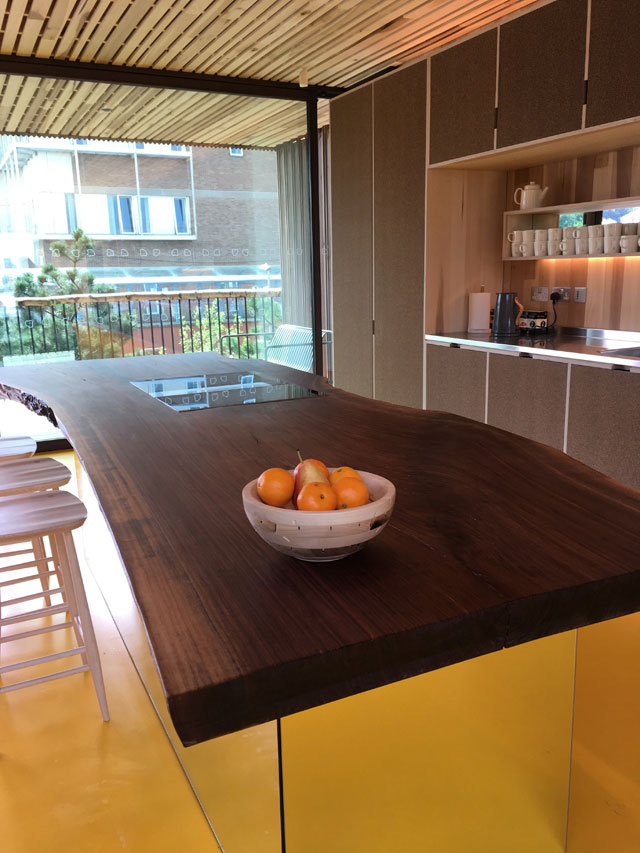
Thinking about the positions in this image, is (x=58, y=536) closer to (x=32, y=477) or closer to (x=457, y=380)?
(x=32, y=477)

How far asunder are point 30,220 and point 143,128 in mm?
1018

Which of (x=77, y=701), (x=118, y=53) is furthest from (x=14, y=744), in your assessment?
(x=118, y=53)

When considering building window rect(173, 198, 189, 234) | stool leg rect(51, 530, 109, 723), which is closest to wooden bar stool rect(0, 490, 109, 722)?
stool leg rect(51, 530, 109, 723)

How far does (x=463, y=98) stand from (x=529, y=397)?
1.71 m

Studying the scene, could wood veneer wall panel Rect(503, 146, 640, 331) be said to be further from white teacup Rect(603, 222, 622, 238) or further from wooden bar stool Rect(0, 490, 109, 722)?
wooden bar stool Rect(0, 490, 109, 722)

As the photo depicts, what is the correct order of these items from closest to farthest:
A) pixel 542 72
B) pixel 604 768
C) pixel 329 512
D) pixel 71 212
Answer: pixel 329 512 < pixel 604 768 < pixel 542 72 < pixel 71 212

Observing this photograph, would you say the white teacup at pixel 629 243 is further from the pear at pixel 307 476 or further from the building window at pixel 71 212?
the building window at pixel 71 212

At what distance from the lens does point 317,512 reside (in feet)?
3.69

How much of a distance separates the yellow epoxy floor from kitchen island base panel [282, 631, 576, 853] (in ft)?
2.16

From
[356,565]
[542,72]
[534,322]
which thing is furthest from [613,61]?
[356,565]

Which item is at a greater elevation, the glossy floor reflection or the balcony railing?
the balcony railing

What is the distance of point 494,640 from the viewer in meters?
1.05

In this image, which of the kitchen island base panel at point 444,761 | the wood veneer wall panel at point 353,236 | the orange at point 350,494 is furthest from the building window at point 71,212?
the kitchen island base panel at point 444,761

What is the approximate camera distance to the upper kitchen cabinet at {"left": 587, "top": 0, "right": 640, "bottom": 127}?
306 centimetres
